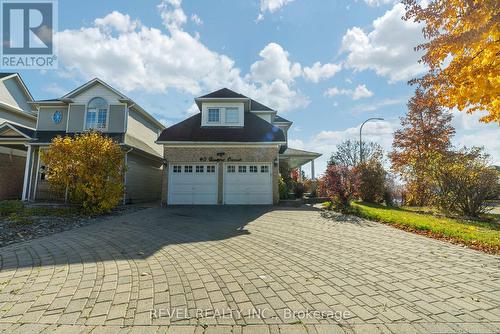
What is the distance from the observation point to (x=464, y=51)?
6434 millimetres

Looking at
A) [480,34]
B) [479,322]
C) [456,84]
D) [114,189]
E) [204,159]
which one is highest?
[480,34]

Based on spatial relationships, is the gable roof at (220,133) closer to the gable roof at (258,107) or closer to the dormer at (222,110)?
the dormer at (222,110)

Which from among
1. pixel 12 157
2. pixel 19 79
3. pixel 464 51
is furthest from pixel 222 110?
pixel 19 79

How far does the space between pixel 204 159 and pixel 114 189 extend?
4.93 metres

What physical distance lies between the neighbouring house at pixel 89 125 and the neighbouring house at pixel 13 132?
1056 millimetres

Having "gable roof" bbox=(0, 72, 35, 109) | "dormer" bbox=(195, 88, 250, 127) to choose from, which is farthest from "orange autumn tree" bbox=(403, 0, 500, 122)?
"gable roof" bbox=(0, 72, 35, 109)

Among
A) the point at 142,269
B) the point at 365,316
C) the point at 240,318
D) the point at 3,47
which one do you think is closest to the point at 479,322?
the point at 365,316

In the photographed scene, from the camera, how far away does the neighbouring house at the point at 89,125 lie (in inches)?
622

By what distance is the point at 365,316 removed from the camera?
273cm

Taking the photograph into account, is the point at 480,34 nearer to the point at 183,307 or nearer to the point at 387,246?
the point at 387,246

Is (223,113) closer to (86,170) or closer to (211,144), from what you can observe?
(211,144)

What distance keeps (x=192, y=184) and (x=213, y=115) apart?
183 inches

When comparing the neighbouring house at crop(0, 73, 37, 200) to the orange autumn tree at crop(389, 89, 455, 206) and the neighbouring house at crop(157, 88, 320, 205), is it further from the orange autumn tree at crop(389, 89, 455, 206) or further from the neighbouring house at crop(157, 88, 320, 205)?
the orange autumn tree at crop(389, 89, 455, 206)

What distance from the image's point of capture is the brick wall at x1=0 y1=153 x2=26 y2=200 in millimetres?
16641
